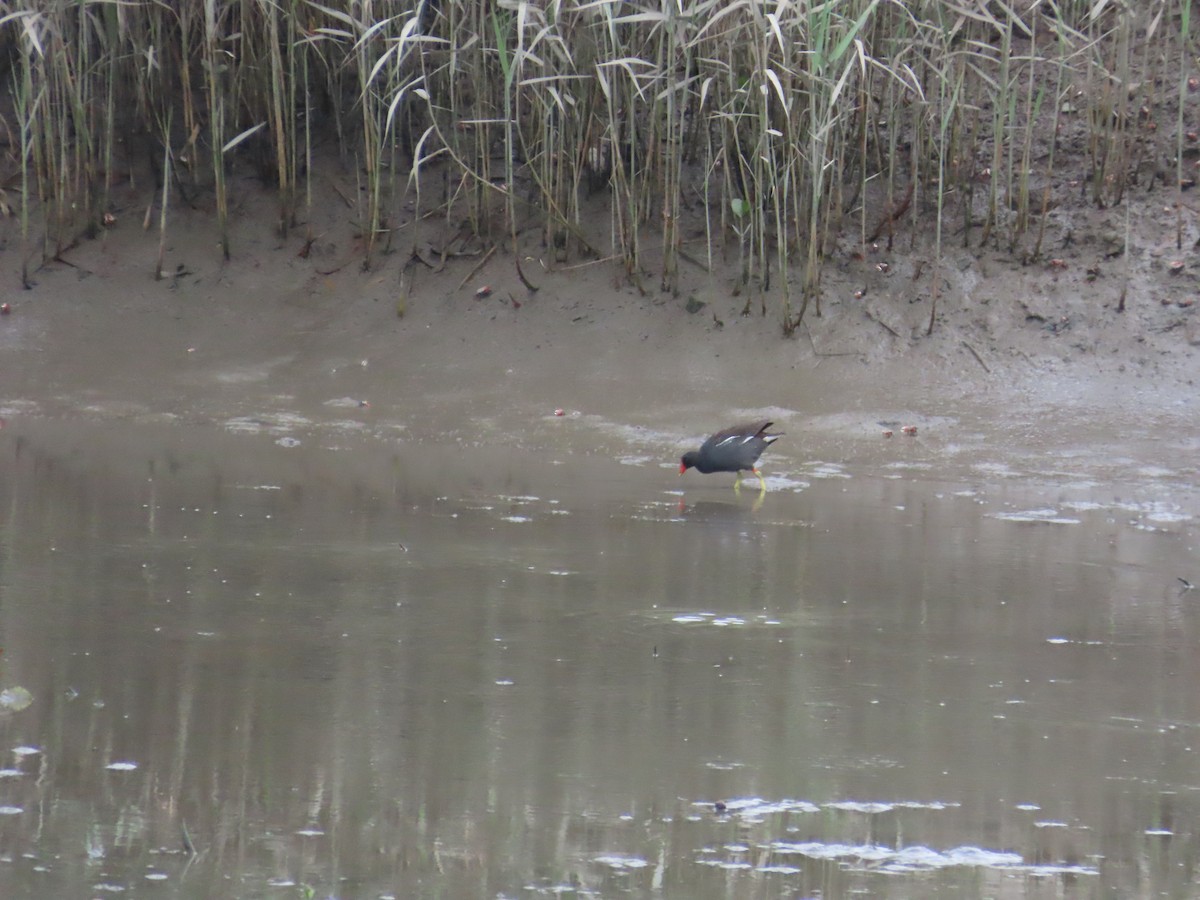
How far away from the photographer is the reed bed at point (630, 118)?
7781 millimetres

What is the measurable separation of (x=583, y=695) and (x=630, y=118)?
5022mm

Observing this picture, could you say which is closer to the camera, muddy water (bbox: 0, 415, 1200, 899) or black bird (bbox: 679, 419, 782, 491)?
muddy water (bbox: 0, 415, 1200, 899)

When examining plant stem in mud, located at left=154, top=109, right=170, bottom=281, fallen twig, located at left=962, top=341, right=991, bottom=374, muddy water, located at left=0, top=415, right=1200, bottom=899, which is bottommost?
muddy water, located at left=0, top=415, right=1200, bottom=899

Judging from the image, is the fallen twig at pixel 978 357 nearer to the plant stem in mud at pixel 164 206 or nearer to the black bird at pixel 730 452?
the black bird at pixel 730 452

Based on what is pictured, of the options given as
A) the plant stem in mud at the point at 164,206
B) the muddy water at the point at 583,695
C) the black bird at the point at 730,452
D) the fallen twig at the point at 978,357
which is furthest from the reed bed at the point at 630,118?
the muddy water at the point at 583,695

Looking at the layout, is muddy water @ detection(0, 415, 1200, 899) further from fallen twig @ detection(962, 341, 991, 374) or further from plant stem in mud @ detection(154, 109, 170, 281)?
plant stem in mud @ detection(154, 109, 170, 281)

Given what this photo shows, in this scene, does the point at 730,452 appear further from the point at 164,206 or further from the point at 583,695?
the point at 164,206

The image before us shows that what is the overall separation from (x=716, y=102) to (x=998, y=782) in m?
5.55

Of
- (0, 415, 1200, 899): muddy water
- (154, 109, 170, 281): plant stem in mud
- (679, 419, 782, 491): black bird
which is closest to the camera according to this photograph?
(0, 415, 1200, 899): muddy water

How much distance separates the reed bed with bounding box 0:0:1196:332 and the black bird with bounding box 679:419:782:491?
139 centimetres

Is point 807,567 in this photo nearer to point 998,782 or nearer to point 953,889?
point 998,782

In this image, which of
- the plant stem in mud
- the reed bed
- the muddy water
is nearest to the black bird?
the muddy water

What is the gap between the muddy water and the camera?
2635mm

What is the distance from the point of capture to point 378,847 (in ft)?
8.68
